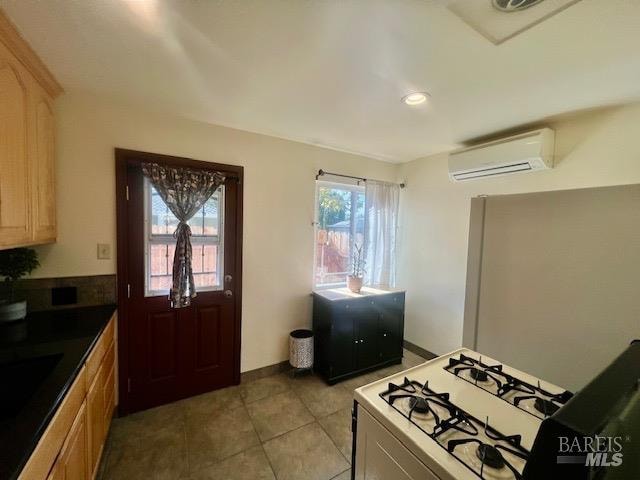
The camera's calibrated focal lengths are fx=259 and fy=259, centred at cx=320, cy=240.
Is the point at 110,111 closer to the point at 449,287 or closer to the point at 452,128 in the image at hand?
the point at 452,128

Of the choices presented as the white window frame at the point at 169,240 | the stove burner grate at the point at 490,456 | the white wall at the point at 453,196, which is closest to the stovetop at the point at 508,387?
the stove burner grate at the point at 490,456

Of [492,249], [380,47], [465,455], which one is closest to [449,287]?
[492,249]

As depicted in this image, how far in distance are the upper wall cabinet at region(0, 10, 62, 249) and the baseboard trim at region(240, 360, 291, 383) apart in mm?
1814

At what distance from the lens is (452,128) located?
84.7 inches

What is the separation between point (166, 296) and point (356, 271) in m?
1.87

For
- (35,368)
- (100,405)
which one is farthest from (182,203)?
(100,405)

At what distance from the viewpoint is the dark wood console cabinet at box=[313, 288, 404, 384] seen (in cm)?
244

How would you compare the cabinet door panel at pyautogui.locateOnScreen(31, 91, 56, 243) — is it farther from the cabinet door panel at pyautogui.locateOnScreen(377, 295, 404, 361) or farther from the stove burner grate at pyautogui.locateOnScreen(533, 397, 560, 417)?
the cabinet door panel at pyautogui.locateOnScreen(377, 295, 404, 361)

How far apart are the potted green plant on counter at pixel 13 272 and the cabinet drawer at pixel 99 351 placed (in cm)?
Answer: 45

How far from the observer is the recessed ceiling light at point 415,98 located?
161 cm

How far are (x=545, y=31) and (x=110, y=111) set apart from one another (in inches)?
100

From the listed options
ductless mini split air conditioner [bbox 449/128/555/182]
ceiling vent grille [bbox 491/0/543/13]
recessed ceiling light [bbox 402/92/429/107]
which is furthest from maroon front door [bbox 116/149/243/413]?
ductless mini split air conditioner [bbox 449/128/555/182]

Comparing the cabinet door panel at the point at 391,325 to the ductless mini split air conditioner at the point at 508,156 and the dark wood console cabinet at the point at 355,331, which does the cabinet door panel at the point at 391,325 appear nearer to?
the dark wood console cabinet at the point at 355,331

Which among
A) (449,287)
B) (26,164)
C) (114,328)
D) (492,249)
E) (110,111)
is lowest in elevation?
(114,328)
